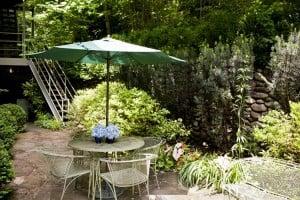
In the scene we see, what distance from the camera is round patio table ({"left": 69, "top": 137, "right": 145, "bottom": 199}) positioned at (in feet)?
17.3

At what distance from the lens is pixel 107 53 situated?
5957mm

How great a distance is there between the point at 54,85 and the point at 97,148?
278 inches

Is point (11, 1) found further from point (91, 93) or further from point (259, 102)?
point (259, 102)

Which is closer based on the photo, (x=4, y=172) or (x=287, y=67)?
(x=4, y=172)

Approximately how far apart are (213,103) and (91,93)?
154 inches

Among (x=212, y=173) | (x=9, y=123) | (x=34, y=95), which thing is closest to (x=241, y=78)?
(x=212, y=173)

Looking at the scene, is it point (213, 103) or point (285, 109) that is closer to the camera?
point (285, 109)

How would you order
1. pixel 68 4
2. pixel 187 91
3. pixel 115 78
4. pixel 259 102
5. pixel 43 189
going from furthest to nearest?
1. pixel 68 4
2. pixel 115 78
3. pixel 187 91
4. pixel 259 102
5. pixel 43 189

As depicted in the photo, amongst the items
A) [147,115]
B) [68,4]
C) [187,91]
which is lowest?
[147,115]

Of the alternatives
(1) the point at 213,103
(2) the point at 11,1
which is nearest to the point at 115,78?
(1) the point at 213,103

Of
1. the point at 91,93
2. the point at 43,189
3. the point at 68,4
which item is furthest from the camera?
the point at 68,4

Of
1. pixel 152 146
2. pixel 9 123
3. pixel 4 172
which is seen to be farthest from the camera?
pixel 9 123

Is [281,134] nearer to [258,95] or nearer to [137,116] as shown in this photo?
[258,95]

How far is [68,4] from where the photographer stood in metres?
12.6
